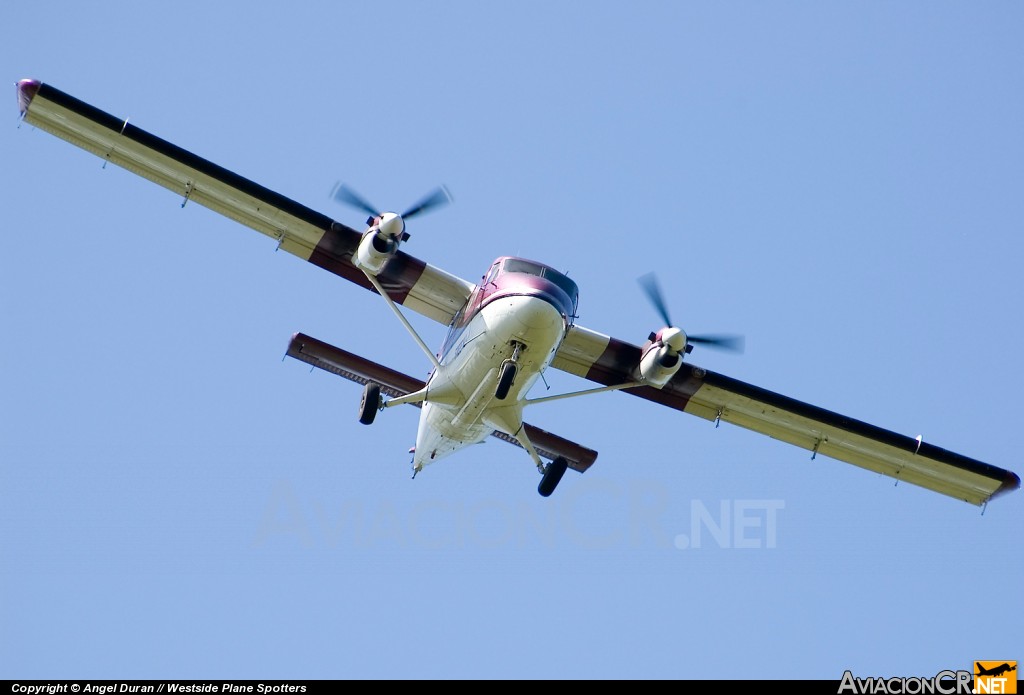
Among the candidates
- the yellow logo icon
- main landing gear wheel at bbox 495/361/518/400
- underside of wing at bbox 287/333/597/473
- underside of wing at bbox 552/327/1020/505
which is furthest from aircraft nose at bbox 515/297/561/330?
the yellow logo icon

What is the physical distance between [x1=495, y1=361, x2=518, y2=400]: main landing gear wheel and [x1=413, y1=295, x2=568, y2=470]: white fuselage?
17 centimetres

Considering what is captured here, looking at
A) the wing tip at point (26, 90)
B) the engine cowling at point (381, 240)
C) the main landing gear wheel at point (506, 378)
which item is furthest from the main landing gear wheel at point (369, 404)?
the wing tip at point (26, 90)

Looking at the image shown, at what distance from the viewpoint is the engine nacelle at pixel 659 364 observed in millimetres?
15883

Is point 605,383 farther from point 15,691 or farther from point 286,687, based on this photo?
point 15,691

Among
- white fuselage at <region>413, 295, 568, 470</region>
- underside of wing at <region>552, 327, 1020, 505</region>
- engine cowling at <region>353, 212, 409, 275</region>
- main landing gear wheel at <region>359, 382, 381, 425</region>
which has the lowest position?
main landing gear wheel at <region>359, 382, 381, 425</region>

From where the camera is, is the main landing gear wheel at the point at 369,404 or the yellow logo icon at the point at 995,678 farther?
the main landing gear wheel at the point at 369,404

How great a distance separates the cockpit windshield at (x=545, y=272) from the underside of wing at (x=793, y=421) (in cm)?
191

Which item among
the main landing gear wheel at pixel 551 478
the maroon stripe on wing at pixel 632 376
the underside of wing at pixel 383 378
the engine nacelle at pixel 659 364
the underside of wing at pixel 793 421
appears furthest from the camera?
the underside of wing at pixel 793 421

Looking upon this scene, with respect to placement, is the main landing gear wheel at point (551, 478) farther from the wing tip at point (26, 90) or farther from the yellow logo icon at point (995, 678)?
the wing tip at point (26, 90)

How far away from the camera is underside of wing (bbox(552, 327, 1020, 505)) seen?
1717 centimetres

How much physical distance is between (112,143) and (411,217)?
13.3 feet

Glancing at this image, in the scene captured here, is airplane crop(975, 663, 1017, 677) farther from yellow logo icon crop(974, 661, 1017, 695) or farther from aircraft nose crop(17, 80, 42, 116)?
aircraft nose crop(17, 80, 42, 116)

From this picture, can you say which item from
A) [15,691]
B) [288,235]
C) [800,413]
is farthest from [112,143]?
[800,413]

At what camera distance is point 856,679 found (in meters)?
13.4
